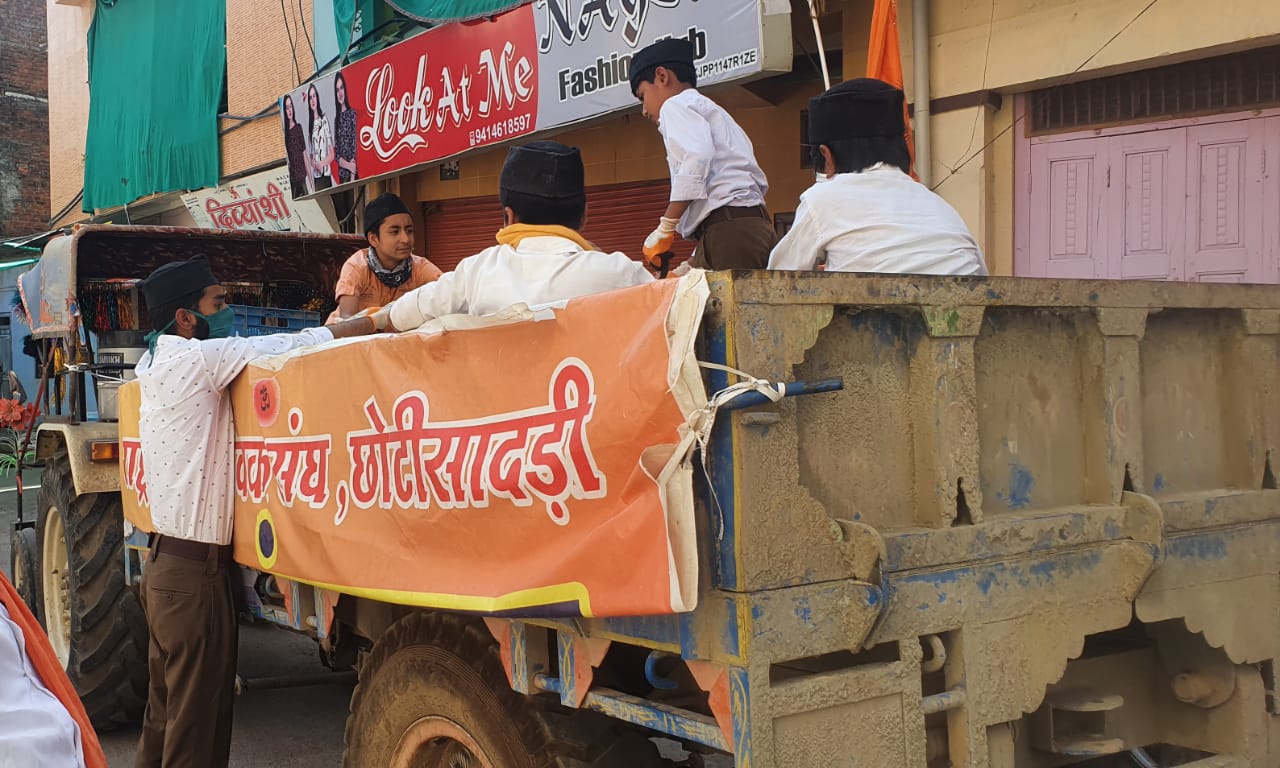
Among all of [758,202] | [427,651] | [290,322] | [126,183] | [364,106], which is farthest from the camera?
[126,183]

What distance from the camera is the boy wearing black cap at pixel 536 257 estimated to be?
2.99 meters

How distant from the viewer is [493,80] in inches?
409

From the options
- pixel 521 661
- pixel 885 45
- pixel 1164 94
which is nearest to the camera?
pixel 521 661

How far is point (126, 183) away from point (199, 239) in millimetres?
14027

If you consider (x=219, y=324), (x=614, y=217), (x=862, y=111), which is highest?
(x=614, y=217)

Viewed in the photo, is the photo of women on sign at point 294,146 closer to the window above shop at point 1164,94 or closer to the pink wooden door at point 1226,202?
the window above shop at point 1164,94

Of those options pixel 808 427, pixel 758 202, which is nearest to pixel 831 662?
pixel 808 427

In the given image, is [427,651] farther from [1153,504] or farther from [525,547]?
[1153,504]

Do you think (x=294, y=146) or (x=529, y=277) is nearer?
(x=529, y=277)

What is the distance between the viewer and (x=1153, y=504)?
2785 millimetres

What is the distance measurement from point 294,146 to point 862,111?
11.8 metres

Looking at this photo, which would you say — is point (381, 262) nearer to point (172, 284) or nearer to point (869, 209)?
point (172, 284)

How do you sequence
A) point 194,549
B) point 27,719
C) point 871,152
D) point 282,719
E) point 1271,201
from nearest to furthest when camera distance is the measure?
1. point 27,719
2. point 871,152
3. point 194,549
4. point 282,719
5. point 1271,201

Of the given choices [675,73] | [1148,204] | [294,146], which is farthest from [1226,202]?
[294,146]
